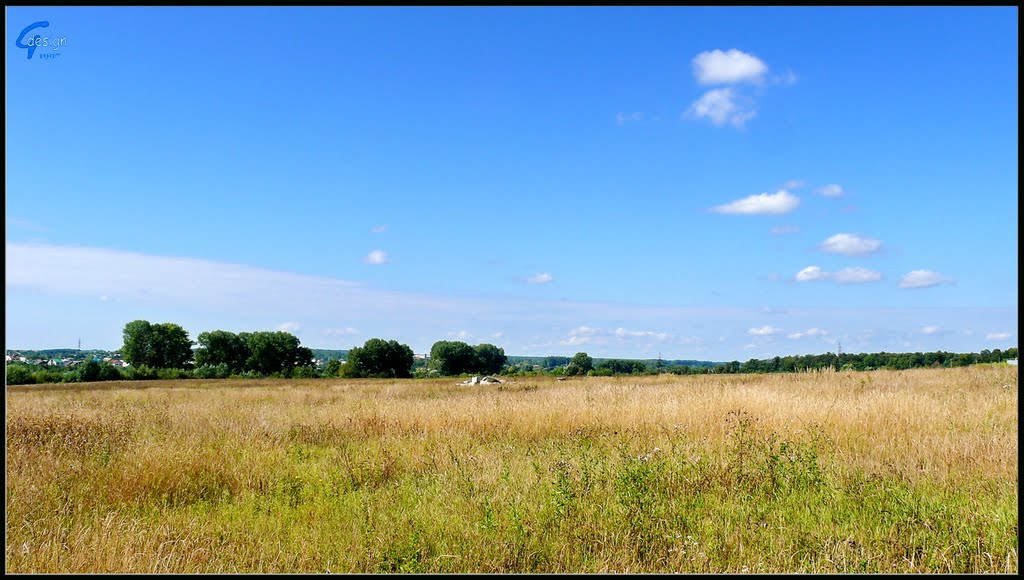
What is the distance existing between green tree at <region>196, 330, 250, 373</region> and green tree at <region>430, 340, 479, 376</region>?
35391 millimetres

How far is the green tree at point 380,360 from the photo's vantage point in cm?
7544

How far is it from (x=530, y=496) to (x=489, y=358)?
162ft

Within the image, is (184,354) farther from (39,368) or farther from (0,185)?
(0,185)

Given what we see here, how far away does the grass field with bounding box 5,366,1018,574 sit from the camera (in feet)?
14.9

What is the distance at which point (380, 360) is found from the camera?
252 ft

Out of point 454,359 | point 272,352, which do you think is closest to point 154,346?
point 272,352

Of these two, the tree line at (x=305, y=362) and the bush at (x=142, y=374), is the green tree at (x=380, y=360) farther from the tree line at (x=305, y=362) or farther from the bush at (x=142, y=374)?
the bush at (x=142, y=374)

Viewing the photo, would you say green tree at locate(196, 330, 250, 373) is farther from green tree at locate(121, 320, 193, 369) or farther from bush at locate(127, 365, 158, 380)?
bush at locate(127, 365, 158, 380)

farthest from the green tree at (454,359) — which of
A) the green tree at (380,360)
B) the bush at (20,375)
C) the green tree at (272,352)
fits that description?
the bush at (20,375)

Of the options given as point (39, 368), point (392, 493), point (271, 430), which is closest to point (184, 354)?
point (39, 368)

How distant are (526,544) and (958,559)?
3.30 m

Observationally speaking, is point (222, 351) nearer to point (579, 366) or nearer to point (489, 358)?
point (489, 358)

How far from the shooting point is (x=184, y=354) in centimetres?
7606

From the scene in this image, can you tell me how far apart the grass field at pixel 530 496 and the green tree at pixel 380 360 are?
6628cm
